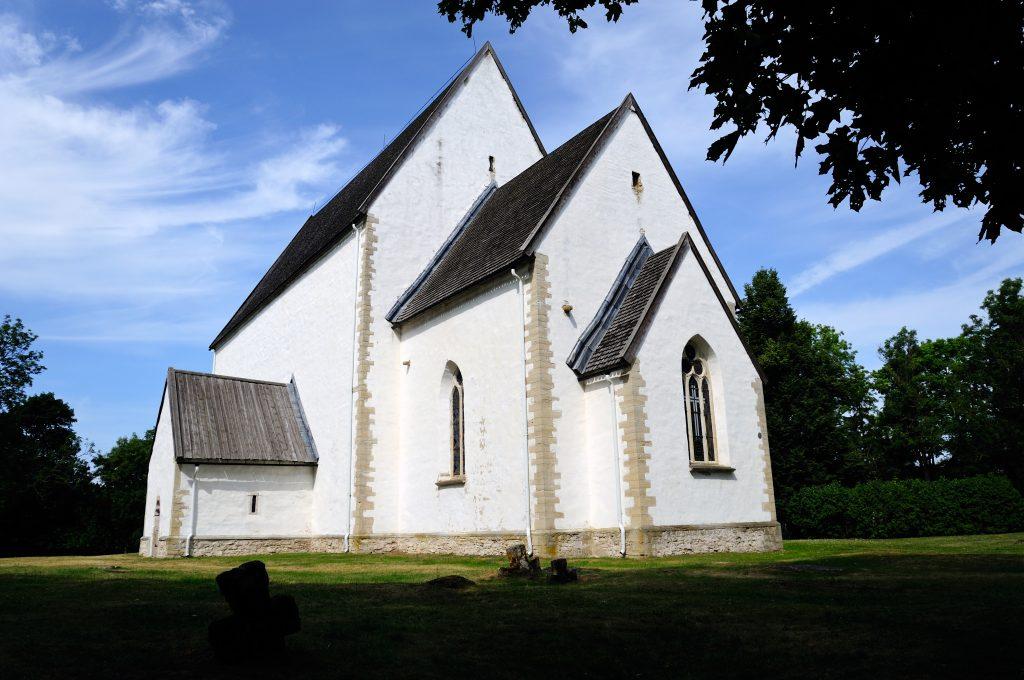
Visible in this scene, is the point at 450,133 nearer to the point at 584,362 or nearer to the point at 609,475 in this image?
the point at 584,362

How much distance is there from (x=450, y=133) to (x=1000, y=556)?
1949 cm

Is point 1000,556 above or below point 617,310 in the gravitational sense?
below

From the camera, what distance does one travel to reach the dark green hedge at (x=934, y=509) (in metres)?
26.9

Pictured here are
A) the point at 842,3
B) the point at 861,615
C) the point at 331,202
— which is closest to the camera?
the point at 842,3

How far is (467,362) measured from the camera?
63.6 feet

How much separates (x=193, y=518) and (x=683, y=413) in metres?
14.3

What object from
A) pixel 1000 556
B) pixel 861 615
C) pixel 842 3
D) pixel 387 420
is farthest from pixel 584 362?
pixel 842 3

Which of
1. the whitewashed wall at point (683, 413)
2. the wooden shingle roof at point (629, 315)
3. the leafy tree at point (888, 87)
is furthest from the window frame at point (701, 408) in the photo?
the leafy tree at point (888, 87)

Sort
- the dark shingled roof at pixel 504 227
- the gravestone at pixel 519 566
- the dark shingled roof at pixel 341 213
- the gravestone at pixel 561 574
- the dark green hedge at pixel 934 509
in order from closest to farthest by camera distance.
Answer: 1. the gravestone at pixel 561 574
2. the gravestone at pixel 519 566
3. the dark shingled roof at pixel 504 227
4. the dark shingled roof at pixel 341 213
5. the dark green hedge at pixel 934 509

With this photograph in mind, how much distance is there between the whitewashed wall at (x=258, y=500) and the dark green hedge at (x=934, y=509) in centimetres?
2106

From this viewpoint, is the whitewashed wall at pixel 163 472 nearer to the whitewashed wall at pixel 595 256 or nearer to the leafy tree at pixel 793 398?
the whitewashed wall at pixel 595 256

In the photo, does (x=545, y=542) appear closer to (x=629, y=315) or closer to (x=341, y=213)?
(x=629, y=315)

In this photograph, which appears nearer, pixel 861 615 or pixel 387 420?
pixel 861 615

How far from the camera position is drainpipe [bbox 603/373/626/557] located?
625 inches
